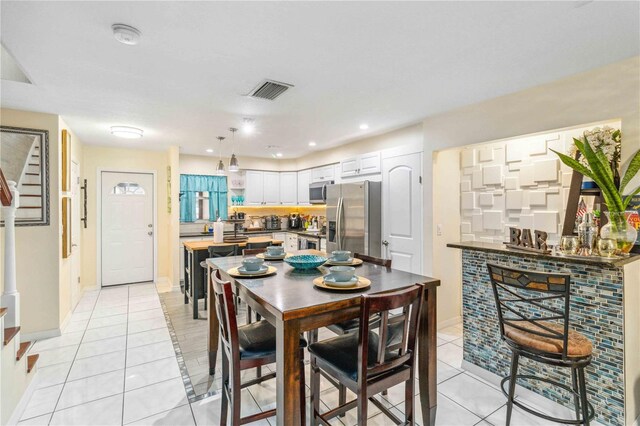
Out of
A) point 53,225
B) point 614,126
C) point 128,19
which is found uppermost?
point 128,19

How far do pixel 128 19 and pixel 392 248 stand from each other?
3.51 m

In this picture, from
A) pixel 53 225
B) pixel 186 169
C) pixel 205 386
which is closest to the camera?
pixel 205 386

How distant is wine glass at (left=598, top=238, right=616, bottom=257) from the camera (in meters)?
2.00

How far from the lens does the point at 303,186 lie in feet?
20.9

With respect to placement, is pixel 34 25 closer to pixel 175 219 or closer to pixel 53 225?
Answer: pixel 53 225

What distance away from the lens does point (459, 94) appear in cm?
285

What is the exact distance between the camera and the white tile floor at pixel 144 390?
2.14 metres

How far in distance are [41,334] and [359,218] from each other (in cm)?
381

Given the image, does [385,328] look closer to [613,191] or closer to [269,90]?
[613,191]

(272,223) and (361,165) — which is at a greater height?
(361,165)

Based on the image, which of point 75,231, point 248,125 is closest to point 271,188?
point 248,125

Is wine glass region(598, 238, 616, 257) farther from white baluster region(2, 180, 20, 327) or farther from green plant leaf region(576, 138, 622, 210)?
white baluster region(2, 180, 20, 327)

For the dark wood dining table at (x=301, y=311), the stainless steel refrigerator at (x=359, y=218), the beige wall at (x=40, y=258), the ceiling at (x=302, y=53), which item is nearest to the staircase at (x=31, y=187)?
the beige wall at (x=40, y=258)

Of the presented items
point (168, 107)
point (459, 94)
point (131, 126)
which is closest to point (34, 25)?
point (168, 107)
